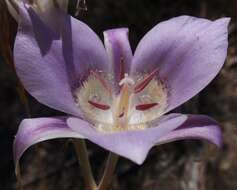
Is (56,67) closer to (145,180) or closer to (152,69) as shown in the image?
(152,69)

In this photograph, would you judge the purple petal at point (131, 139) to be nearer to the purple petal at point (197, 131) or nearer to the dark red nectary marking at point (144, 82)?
the purple petal at point (197, 131)

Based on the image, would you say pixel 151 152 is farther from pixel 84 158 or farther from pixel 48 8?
pixel 48 8

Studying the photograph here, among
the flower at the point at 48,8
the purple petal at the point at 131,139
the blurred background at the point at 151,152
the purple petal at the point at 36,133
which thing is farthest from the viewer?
the blurred background at the point at 151,152

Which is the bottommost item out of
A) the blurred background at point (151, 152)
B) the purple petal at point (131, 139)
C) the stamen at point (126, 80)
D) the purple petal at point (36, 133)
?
the blurred background at point (151, 152)

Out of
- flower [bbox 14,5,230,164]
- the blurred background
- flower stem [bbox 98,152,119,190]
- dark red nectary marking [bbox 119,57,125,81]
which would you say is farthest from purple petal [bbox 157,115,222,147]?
the blurred background

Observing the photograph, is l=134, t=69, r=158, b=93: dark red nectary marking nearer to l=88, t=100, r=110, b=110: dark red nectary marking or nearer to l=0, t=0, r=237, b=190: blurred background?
l=88, t=100, r=110, b=110: dark red nectary marking

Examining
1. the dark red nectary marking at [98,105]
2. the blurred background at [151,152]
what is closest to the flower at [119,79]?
the dark red nectary marking at [98,105]
